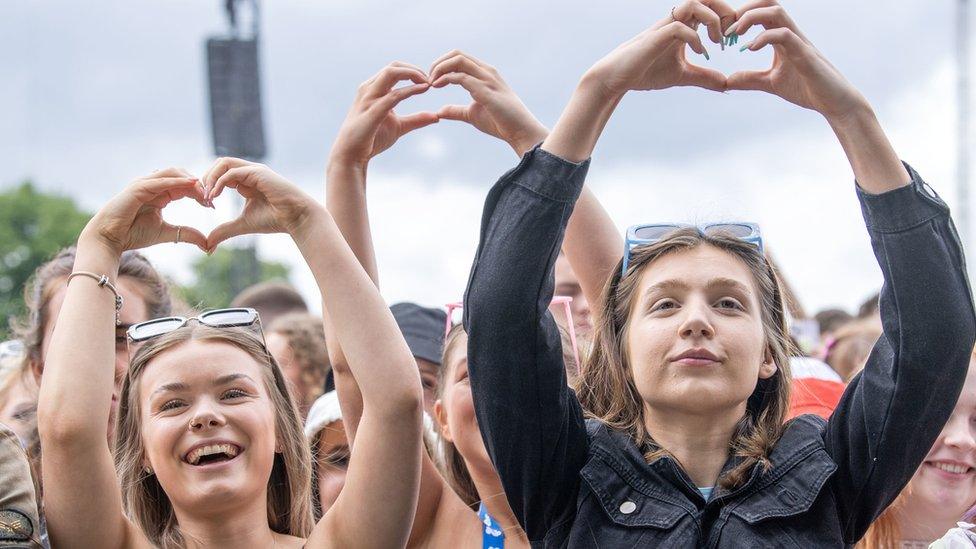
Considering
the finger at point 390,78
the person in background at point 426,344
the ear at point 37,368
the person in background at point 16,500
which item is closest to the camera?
the person in background at point 16,500

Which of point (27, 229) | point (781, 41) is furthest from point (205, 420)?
point (27, 229)

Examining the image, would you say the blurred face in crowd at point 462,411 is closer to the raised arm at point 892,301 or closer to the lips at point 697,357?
the lips at point 697,357

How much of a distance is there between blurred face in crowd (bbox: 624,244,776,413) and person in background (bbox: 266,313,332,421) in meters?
2.73

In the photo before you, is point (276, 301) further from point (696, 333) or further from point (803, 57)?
point (803, 57)

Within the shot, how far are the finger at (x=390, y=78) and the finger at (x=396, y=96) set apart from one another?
15 mm

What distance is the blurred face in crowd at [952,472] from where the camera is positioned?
3115 millimetres

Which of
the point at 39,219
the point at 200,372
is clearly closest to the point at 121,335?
the point at 200,372

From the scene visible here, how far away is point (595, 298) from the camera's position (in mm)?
3111

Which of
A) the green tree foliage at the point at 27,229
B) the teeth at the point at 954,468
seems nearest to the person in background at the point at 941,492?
the teeth at the point at 954,468

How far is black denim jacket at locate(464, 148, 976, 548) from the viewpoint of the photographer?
2.41 metres

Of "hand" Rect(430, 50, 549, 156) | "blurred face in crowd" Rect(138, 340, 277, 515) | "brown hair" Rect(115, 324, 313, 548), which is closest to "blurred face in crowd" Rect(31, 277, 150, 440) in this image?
"brown hair" Rect(115, 324, 313, 548)

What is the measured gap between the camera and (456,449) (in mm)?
3555

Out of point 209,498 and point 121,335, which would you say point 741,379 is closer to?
point 209,498

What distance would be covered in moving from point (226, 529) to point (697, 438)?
1121 millimetres
